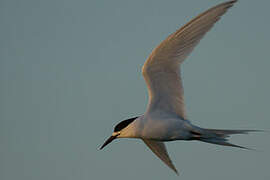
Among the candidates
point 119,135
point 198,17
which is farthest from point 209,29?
point 119,135

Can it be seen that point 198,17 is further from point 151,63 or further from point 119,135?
point 119,135

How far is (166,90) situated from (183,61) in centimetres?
69

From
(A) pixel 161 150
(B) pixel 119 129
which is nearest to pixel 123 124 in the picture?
(B) pixel 119 129

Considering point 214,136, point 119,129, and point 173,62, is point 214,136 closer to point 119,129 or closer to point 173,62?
point 173,62

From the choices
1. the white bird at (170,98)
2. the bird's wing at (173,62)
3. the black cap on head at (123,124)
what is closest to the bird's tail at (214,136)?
the white bird at (170,98)

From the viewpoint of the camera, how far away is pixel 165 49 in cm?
674

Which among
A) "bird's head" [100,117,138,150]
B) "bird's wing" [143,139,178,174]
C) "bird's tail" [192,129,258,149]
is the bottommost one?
"bird's wing" [143,139,178,174]

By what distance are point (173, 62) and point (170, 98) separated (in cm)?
78

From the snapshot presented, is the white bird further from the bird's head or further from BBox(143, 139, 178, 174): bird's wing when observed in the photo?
BBox(143, 139, 178, 174): bird's wing

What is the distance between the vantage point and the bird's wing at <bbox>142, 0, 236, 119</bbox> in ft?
20.5

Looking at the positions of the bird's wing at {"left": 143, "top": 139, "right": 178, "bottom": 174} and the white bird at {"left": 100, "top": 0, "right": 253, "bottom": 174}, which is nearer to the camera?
the white bird at {"left": 100, "top": 0, "right": 253, "bottom": 174}

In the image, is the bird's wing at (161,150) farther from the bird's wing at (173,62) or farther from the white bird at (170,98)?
the bird's wing at (173,62)

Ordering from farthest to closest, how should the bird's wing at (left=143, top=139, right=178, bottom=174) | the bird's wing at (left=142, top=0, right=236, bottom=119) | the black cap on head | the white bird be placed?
the bird's wing at (left=143, top=139, right=178, bottom=174)
the black cap on head
the white bird
the bird's wing at (left=142, top=0, right=236, bottom=119)

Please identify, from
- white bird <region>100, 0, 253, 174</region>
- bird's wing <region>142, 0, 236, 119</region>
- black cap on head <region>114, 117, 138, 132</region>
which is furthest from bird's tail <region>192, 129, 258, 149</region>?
black cap on head <region>114, 117, 138, 132</region>
